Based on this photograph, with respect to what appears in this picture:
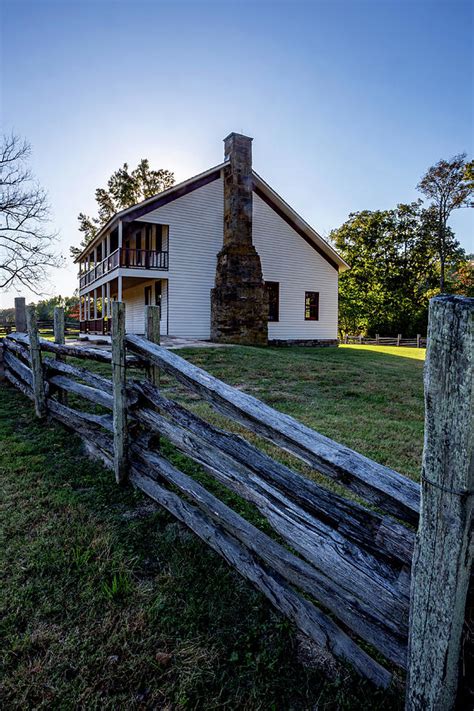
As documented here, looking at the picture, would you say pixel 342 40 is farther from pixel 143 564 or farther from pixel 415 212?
pixel 415 212

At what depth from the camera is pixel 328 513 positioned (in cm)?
169

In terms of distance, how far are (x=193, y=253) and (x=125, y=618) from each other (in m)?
15.6

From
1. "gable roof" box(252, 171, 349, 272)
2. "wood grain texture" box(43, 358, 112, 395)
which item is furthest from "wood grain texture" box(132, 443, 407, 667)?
"gable roof" box(252, 171, 349, 272)

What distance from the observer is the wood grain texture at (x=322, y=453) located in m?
1.33

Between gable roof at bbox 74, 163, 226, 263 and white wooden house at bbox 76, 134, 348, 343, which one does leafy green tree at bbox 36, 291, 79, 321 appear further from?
gable roof at bbox 74, 163, 226, 263

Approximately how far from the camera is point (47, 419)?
513 cm

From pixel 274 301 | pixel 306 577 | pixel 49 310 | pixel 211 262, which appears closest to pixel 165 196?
pixel 211 262

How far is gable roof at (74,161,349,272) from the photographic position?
49.2 ft

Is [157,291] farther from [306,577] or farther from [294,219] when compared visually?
[306,577]

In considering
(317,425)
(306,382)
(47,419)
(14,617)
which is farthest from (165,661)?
(306,382)

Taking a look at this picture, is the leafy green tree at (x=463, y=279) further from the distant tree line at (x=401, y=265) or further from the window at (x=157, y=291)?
the window at (x=157, y=291)

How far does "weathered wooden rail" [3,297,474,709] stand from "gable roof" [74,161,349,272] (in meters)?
13.4

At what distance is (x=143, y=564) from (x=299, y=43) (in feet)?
40.8

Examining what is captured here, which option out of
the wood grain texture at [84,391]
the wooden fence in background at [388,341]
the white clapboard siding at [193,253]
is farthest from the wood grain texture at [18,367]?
the wooden fence in background at [388,341]
